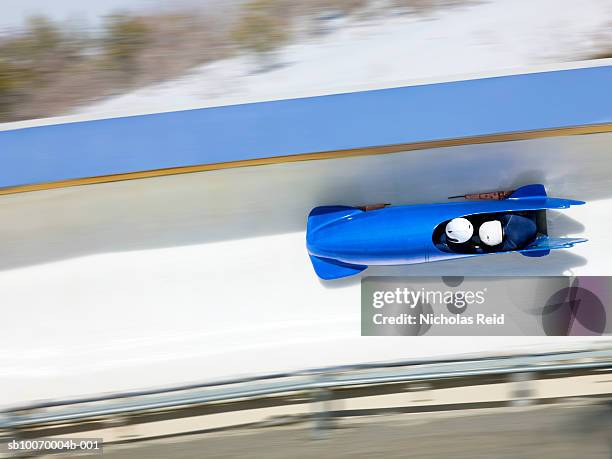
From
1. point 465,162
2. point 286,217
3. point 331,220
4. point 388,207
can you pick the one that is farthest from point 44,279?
point 465,162

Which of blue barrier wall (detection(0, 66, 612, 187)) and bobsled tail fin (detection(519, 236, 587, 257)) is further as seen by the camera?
bobsled tail fin (detection(519, 236, 587, 257))

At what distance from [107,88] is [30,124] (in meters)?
0.58

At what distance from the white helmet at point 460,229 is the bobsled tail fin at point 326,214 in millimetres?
693

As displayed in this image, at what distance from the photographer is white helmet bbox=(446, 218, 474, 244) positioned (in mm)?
4289

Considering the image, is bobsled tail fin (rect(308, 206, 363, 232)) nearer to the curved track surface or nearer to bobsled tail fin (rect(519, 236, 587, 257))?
the curved track surface

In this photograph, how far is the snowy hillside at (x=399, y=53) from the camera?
13.7 feet

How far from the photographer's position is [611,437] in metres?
4.19

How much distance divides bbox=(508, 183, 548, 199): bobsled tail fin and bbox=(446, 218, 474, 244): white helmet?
0.47 metres

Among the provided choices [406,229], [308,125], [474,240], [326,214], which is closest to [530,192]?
[474,240]

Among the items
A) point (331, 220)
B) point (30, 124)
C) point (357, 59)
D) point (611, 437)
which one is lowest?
point (611, 437)

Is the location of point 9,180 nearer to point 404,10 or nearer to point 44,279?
point 44,279

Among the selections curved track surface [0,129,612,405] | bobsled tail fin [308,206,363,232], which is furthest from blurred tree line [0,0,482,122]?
bobsled tail fin [308,206,363,232]

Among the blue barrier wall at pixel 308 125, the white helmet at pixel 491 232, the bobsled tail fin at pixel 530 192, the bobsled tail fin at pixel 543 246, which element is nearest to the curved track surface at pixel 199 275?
the bobsled tail fin at pixel 530 192

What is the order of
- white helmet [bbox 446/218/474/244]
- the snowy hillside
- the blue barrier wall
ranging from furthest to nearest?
1. white helmet [bbox 446/218/474/244]
2. the snowy hillside
3. the blue barrier wall
